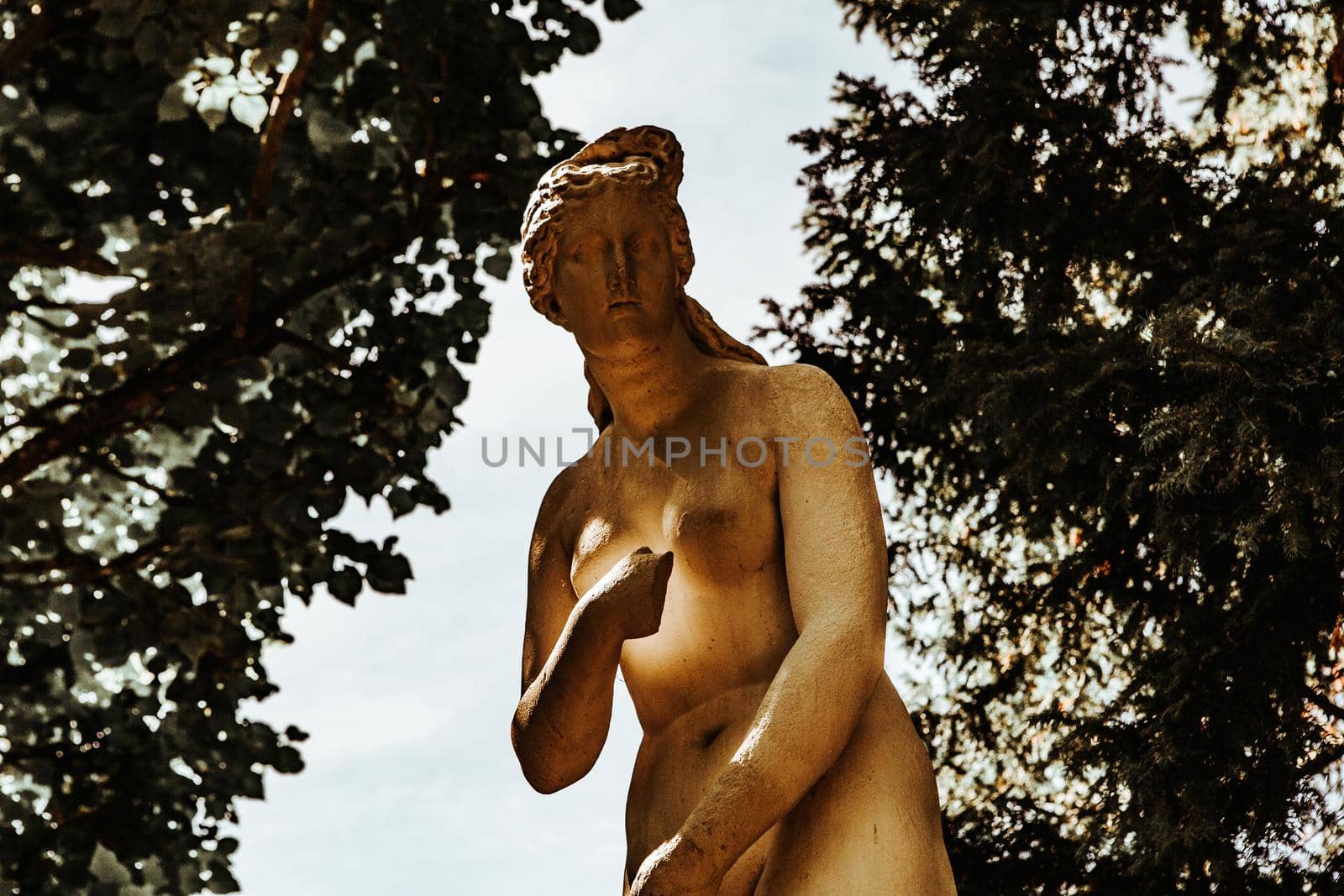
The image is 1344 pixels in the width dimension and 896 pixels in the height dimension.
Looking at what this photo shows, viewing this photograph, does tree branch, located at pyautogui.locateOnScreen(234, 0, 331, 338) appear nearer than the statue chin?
No

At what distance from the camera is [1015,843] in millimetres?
8648

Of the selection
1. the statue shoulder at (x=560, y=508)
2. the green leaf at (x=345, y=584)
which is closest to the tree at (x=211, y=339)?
the green leaf at (x=345, y=584)

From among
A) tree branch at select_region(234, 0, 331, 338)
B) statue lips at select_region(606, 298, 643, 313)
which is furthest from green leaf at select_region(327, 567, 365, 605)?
statue lips at select_region(606, 298, 643, 313)

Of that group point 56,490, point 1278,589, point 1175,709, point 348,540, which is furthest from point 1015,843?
point 56,490

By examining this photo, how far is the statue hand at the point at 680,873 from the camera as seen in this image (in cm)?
286

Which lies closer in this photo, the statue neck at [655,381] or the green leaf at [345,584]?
the statue neck at [655,381]

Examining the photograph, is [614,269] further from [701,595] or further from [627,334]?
[701,595]

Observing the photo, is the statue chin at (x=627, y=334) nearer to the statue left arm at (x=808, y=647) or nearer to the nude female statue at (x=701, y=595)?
the nude female statue at (x=701, y=595)

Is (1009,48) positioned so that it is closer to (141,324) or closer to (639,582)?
(141,324)

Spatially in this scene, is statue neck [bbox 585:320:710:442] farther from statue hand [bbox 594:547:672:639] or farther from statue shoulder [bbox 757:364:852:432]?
statue hand [bbox 594:547:672:639]

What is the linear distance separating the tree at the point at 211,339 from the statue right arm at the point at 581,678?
9.21 feet

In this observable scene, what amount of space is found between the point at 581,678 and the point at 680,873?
41 centimetres

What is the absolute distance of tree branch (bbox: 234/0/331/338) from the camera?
220 inches

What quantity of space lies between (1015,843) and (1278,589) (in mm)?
1706
